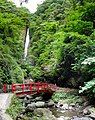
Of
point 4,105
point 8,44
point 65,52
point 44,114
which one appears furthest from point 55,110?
point 8,44

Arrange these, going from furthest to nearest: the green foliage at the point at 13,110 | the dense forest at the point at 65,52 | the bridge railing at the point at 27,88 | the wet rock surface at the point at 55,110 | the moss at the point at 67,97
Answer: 1. the moss at the point at 67,97
2. the dense forest at the point at 65,52
3. the bridge railing at the point at 27,88
4. the wet rock surface at the point at 55,110
5. the green foliage at the point at 13,110

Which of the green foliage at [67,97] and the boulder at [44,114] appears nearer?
the boulder at [44,114]

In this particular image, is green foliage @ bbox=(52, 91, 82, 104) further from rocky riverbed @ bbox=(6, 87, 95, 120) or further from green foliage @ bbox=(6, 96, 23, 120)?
green foliage @ bbox=(6, 96, 23, 120)

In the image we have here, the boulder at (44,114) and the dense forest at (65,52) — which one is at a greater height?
the dense forest at (65,52)

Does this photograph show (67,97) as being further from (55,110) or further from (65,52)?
(65,52)

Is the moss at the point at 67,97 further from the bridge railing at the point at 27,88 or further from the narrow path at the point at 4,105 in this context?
the narrow path at the point at 4,105

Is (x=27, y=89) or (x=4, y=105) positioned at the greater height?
(x=4, y=105)

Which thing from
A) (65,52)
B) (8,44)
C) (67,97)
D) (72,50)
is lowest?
(67,97)

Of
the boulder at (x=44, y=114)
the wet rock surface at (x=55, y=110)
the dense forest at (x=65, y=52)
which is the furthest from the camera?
the dense forest at (x=65, y=52)

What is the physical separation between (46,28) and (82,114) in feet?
72.1

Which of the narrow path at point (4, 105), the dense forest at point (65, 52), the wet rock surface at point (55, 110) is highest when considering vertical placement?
the dense forest at point (65, 52)

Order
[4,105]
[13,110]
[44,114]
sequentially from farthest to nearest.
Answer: [44,114] → [13,110] → [4,105]

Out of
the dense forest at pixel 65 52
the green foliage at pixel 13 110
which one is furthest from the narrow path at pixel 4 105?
the dense forest at pixel 65 52

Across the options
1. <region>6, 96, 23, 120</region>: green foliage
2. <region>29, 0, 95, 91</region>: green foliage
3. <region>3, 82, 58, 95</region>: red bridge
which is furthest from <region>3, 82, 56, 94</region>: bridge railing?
<region>29, 0, 95, 91</region>: green foliage
